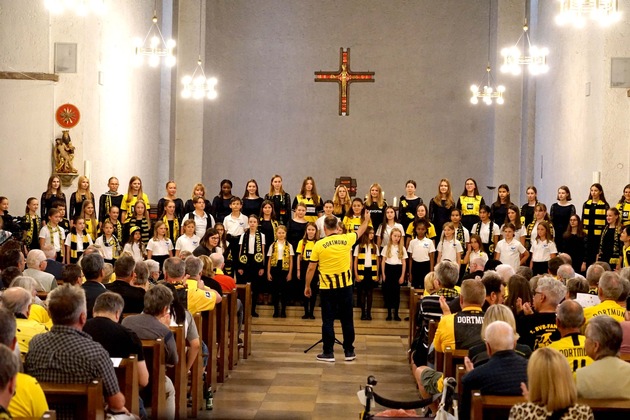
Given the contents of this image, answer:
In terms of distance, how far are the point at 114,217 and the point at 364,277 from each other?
3.64 meters

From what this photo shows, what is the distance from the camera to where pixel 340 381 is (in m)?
9.09

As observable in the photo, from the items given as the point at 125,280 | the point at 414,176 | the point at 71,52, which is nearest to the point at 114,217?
the point at 71,52

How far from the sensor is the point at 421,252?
13.1 meters

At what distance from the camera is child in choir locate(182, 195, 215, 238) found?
13203 millimetres

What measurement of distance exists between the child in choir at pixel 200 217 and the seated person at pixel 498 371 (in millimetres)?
8657

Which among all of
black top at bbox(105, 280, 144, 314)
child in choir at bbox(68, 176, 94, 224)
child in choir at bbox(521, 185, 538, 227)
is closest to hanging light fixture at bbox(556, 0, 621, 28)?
child in choir at bbox(521, 185, 538, 227)

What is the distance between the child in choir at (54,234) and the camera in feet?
40.7

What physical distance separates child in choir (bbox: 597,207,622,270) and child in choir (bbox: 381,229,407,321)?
8.92ft

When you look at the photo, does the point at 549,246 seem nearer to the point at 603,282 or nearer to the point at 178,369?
the point at 603,282

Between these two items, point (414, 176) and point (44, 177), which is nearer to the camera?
point (44, 177)

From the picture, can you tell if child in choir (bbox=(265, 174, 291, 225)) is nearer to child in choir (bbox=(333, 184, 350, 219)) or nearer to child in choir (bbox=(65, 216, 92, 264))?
child in choir (bbox=(333, 184, 350, 219))

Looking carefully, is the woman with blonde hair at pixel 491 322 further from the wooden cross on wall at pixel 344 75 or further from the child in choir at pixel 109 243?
the wooden cross on wall at pixel 344 75

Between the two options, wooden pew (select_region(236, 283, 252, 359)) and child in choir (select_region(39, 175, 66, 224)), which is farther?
child in choir (select_region(39, 175, 66, 224))

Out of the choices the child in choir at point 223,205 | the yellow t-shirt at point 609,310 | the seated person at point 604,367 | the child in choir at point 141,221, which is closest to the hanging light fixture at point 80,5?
the child in choir at point 141,221
